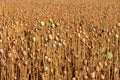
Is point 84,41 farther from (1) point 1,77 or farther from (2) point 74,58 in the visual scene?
(1) point 1,77

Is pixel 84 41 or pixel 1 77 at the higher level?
pixel 84 41

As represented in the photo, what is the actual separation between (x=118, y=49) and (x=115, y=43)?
12 cm

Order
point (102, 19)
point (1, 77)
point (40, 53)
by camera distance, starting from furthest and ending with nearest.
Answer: point (102, 19), point (40, 53), point (1, 77)

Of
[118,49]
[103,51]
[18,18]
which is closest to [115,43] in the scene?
[118,49]

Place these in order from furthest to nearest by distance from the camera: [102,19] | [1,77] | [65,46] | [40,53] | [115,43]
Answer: [102,19] → [115,43] → [65,46] → [40,53] → [1,77]

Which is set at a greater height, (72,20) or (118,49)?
(72,20)

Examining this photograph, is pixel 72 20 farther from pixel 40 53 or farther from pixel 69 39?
pixel 40 53

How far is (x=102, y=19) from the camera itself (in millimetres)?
6770

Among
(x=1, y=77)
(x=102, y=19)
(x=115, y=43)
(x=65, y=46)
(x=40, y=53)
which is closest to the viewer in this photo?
(x=1, y=77)

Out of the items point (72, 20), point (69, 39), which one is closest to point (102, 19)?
point (72, 20)

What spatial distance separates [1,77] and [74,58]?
943mm

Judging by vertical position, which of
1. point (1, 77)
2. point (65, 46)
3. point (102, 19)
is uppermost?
point (102, 19)

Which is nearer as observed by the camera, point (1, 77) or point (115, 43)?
point (1, 77)

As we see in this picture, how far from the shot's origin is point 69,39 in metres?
4.47
